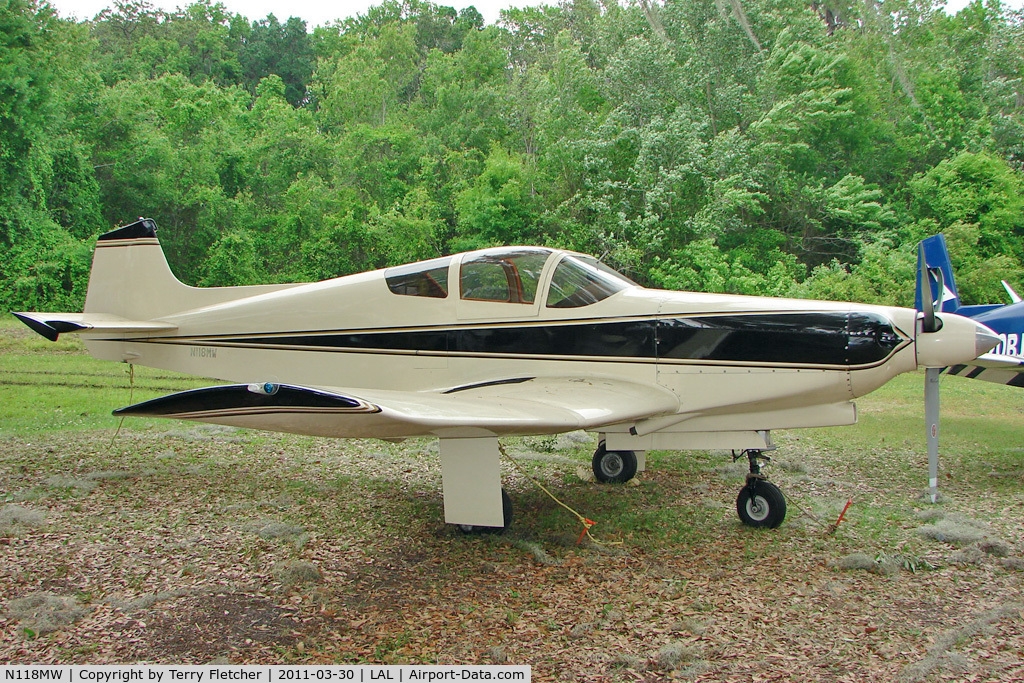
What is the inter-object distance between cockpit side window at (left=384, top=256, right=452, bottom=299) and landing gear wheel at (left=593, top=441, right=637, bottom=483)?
2.00 m

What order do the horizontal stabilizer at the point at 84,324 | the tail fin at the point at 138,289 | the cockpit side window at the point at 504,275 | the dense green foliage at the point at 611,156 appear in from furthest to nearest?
the dense green foliage at the point at 611,156
the tail fin at the point at 138,289
the horizontal stabilizer at the point at 84,324
the cockpit side window at the point at 504,275

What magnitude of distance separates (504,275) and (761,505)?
2323mm

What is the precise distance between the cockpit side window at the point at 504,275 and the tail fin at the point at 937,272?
242 cm

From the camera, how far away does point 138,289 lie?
252 inches

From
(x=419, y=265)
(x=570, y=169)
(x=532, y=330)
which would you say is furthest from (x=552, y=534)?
(x=570, y=169)

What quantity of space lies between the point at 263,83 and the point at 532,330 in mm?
16120

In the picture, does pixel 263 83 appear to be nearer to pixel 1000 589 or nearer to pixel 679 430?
pixel 679 430

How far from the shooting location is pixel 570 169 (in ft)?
45.6

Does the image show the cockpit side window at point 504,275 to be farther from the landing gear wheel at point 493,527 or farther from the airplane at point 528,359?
the landing gear wheel at point 493,527

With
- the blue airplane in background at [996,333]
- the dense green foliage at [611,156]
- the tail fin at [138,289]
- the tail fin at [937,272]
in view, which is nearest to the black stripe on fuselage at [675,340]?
the tail fin at [937,272]

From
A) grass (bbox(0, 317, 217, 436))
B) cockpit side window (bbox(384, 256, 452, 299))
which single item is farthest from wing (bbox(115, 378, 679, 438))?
grass (bbox(0, 317, 217, 436))

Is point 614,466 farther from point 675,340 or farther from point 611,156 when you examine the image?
point 611,156

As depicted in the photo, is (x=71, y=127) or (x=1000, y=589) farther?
(x=71, y=127)

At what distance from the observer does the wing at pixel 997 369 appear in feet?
19.4
